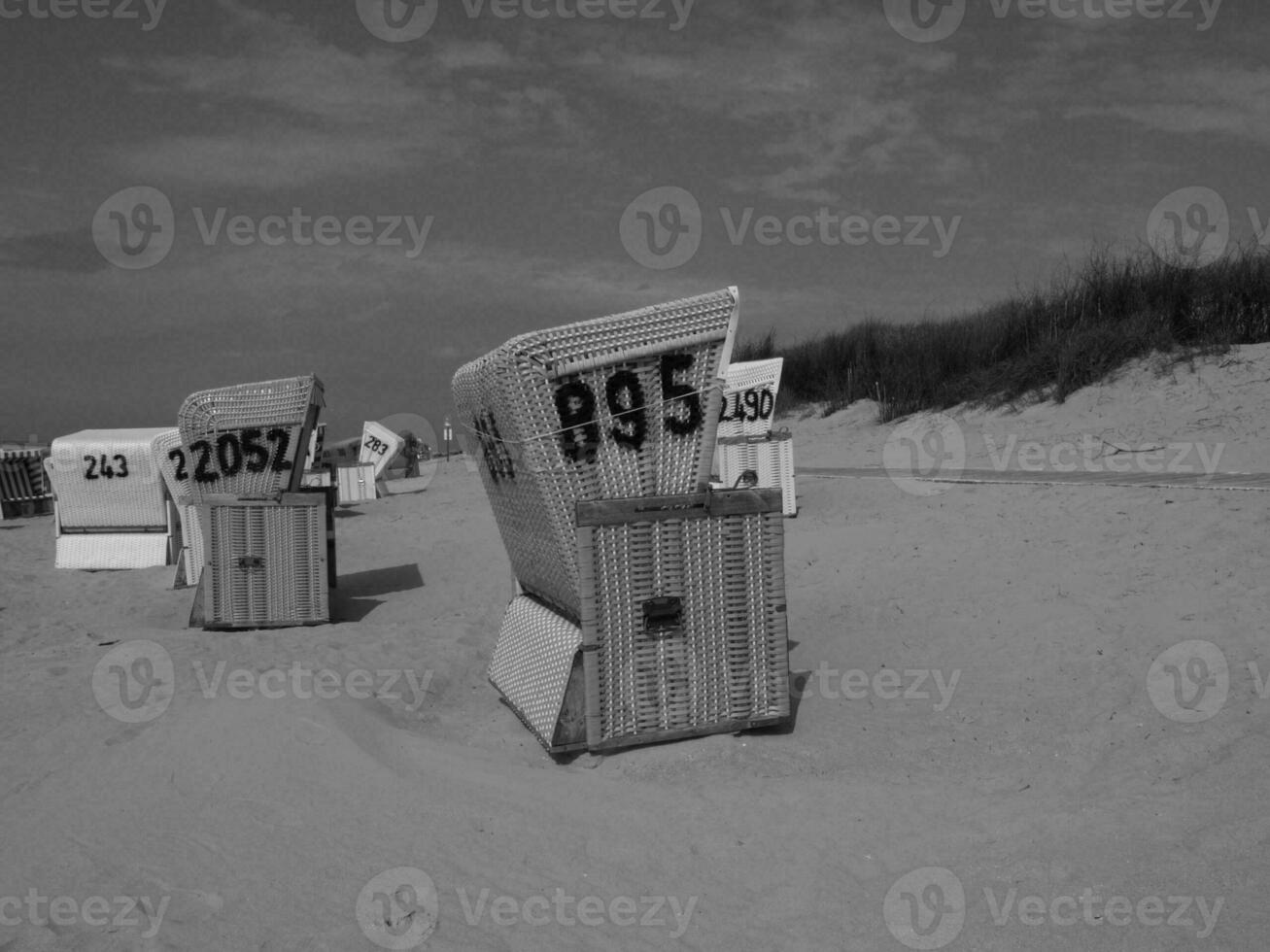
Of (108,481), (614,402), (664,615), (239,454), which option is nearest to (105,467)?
(108,481)

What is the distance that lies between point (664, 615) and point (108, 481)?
10.5 meters

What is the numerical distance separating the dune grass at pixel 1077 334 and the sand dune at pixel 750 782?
791cm

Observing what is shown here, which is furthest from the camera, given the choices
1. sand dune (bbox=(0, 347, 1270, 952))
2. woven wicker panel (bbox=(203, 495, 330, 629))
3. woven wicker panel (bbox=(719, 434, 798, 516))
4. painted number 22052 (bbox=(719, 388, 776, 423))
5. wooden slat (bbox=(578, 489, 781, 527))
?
painted number 22052 (bbox=(719, 388, 776, 423))

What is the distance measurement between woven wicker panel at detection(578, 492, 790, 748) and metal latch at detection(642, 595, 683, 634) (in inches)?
0.6

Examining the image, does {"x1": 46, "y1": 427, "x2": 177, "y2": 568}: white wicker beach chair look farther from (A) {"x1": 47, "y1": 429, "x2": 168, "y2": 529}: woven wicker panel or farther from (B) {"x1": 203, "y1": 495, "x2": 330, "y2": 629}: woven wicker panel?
(B) {"x1": 203, "y1": 495, "x2": 330, "y2": 629}: woven wicker panel

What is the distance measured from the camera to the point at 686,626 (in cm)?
509

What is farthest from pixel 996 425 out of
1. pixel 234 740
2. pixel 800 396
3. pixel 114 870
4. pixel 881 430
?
pixel 114 870

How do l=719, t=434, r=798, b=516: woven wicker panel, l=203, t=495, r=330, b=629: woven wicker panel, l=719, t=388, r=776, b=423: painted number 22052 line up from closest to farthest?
l=203, t=495, r=330, b=629: woven wicker panel → l=719, t=434, r=798, b=516: woven wicker panel → l=719, t=388, r=776, b=423: painted number 22052

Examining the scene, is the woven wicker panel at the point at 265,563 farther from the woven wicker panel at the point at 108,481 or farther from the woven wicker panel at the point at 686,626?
A: the woven wicker panel at the point at 108,481

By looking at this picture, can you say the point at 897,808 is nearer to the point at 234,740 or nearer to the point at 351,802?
the point at 351,802

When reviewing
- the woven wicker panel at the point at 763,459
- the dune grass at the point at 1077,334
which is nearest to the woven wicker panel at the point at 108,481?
the woven wicker panel at the point at 763,459

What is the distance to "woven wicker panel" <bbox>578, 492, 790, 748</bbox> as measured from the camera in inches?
195

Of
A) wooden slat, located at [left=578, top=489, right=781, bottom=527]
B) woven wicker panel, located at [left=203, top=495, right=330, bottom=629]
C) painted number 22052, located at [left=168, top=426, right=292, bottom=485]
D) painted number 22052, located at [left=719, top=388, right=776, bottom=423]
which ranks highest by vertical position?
painted number 22052, located at [left=719, top=388, right=776, bottom=423]

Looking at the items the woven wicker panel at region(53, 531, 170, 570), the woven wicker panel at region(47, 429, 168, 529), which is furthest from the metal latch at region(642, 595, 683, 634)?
the woven wicker panel at region(53, 531, 170, 570)
